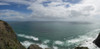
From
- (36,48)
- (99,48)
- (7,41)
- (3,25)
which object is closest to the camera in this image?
(7,41)

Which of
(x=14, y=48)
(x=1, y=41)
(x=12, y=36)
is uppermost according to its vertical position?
(x=12, y=36)

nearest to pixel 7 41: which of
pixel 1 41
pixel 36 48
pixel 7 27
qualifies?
pixel 1 41

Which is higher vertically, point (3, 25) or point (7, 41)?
point (3, 25)

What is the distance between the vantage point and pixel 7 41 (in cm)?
3147

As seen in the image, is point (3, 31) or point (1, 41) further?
point (3, 31)

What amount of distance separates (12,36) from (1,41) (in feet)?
20.8

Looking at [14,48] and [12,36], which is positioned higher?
[12,36]

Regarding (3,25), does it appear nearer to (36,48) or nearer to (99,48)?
(36,48)

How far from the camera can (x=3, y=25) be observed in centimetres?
3584

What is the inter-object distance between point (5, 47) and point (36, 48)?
17.9 m

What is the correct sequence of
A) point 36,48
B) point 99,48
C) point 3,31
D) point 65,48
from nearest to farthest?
point 3,31, point 36,48, point 99,48, point 65,48

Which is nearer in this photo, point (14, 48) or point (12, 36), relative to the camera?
point (14, 48)

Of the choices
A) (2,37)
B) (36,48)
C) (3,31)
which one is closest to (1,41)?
(2,37)

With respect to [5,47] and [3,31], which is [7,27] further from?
[5,47]
